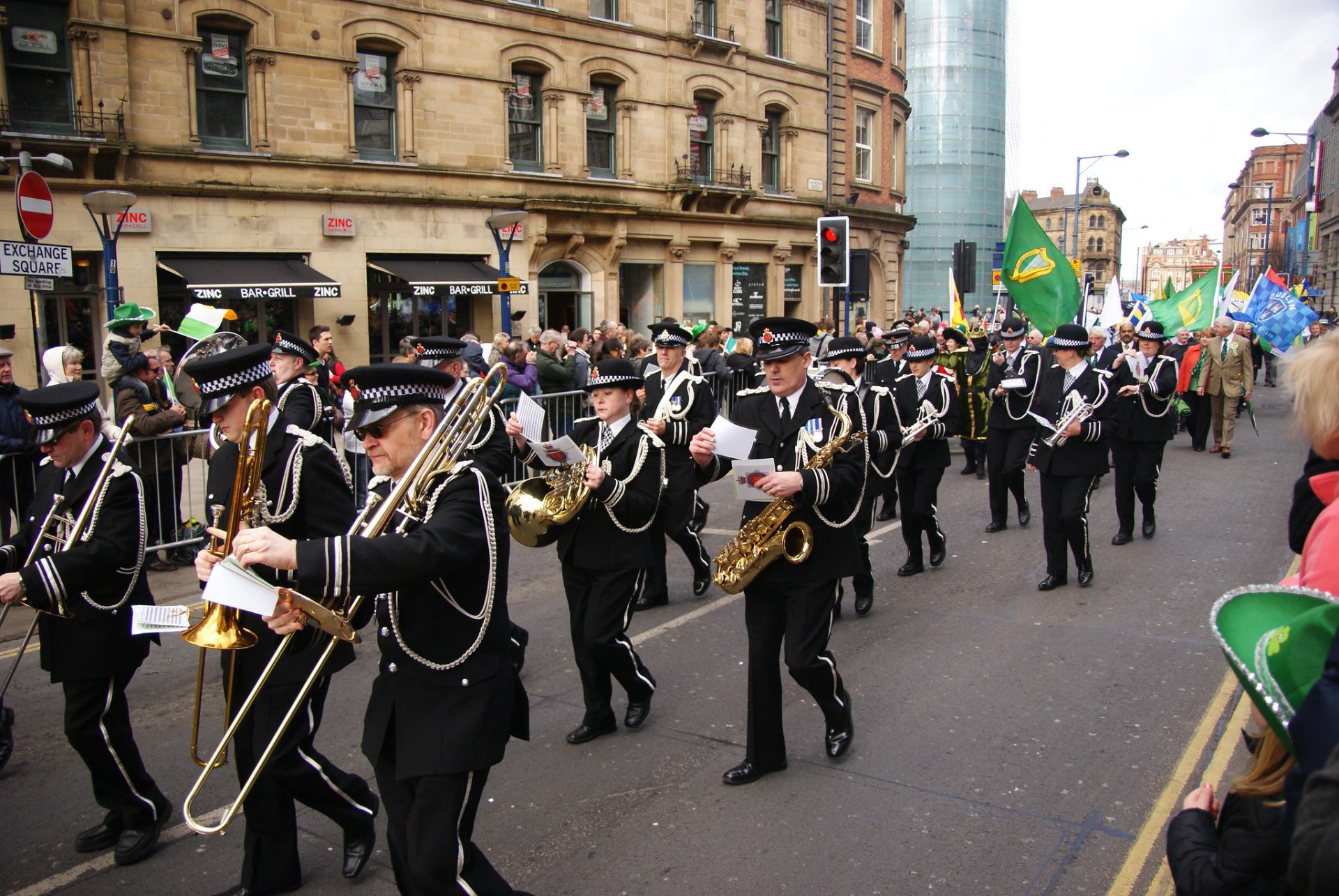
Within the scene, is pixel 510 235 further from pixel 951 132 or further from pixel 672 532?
pixel 951 132

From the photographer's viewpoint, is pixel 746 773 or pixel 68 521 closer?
pixel 68 521

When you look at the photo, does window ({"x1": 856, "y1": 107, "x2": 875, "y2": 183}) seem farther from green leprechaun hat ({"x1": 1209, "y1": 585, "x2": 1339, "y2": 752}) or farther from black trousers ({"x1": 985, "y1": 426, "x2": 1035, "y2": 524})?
green leprechaun hat ({"x1": 1209, "y1": 585, "x2": 1339, "y2": 752})

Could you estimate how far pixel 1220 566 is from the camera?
9.39 m

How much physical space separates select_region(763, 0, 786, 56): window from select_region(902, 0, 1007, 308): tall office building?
1244 inches

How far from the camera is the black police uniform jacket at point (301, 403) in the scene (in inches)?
313

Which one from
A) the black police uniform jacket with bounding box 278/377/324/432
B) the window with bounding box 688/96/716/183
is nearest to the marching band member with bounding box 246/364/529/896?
the black police uniform jacket with bounding box 278/377/324/432

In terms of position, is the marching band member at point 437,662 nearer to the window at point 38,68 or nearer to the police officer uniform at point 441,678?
the police officer uniform at point 441,678

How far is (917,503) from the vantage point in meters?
9.41

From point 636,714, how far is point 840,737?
3.98 feet

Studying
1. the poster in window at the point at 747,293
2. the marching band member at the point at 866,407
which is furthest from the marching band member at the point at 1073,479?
the poster in window at the point at 747,293

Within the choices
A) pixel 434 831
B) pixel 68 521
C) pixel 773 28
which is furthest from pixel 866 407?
pixel 773 28

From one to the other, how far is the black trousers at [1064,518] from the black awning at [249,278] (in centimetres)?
1543

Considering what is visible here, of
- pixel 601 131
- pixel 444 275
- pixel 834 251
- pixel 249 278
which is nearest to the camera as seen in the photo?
pixel 834 251

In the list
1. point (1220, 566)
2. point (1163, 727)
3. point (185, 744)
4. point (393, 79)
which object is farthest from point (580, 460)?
point (393, 79)
